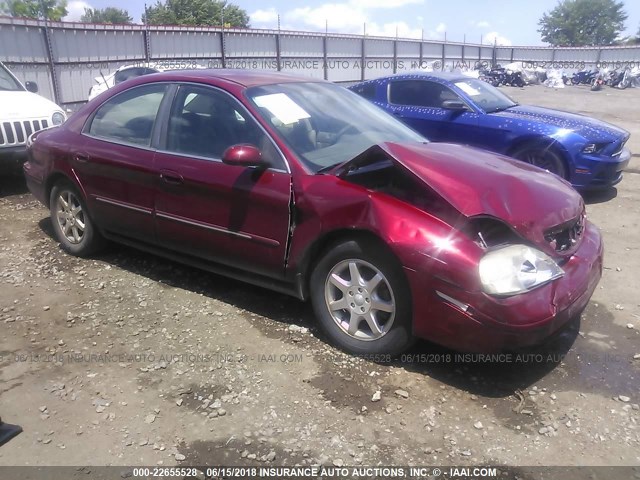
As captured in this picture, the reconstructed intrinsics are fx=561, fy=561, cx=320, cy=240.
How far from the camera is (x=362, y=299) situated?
10.6 ft

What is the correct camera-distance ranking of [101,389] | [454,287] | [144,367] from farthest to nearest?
[144,367]
[101,389]
[454,287]

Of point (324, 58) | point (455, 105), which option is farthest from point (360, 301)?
point (324, 58)

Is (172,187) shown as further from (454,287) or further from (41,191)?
(454,287)

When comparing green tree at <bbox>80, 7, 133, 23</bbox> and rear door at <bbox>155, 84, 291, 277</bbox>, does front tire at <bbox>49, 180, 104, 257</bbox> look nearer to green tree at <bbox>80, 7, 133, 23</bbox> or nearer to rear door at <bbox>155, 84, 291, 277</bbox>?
rear door at <bbox>155, 84, 291, 277</bbox>

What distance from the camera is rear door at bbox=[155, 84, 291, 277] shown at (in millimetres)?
3525

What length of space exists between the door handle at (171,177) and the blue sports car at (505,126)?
14.8ft

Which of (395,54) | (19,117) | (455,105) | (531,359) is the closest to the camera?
(531,359)

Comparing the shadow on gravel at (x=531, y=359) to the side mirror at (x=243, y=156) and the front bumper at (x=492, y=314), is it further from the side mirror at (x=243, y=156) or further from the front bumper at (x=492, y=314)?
the side mirror at (x=243, y=156)

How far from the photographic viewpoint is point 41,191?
5039 mm

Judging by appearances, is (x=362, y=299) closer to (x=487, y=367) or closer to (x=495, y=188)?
(x=487, y=367)

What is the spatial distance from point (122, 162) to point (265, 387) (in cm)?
216

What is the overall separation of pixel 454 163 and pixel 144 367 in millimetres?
2206

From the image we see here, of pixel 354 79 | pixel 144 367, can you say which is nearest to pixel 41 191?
pixel 144 367

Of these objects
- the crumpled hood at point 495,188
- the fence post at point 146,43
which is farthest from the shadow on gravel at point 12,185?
the fence post at point 146,43
